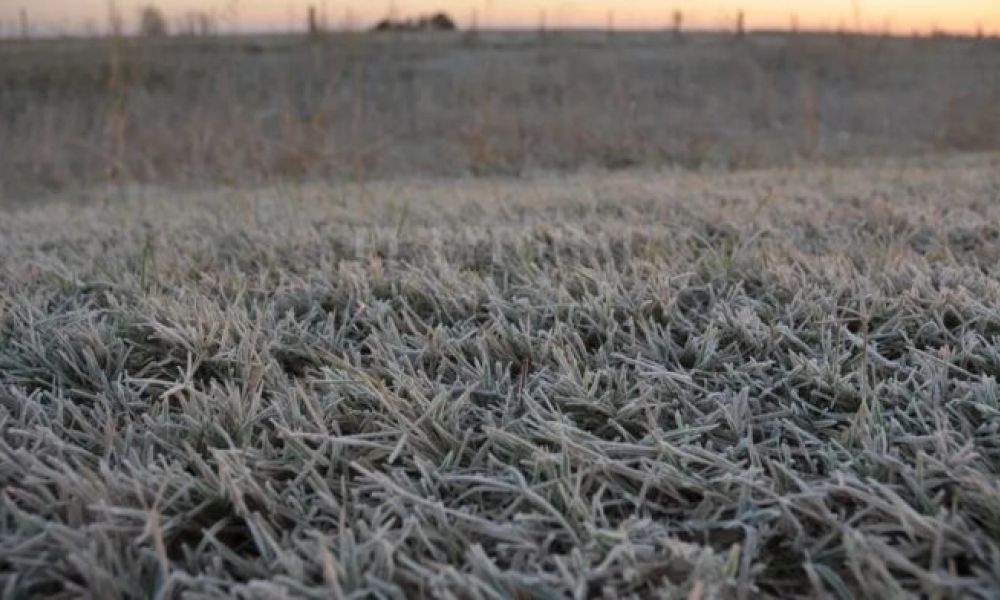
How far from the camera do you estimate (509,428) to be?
1.08m

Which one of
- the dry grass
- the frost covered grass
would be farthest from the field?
the dry grass

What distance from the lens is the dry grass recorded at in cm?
941

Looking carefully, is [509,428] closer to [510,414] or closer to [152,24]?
[510,414]

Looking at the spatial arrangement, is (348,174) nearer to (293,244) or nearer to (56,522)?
(293,244)

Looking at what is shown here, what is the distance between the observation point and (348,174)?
A: 8367 mm

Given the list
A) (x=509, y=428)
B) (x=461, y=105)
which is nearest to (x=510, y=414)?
(x=509, y=428)

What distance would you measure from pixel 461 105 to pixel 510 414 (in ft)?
42.9

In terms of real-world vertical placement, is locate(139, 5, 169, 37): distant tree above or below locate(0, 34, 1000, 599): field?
above

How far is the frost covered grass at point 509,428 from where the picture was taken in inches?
31.4

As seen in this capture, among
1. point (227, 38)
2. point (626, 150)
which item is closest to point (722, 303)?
point (626, 150)

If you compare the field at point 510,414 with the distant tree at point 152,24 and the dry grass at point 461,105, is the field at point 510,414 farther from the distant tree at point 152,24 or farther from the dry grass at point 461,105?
the distant tree at point 152,24

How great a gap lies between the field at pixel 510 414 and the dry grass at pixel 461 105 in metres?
5.69

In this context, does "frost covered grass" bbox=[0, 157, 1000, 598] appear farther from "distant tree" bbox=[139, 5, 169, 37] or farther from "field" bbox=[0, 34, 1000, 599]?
"distant tree" bbox=[139, 5, 169, 37]

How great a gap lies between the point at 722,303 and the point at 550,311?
1.11 ft
